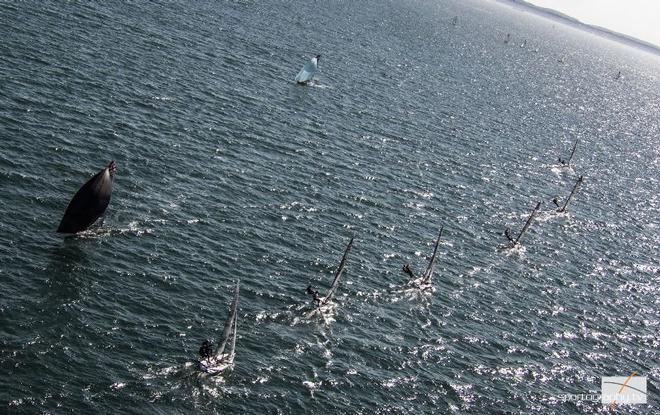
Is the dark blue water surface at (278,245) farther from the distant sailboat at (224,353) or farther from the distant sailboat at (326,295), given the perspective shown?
the distant sailboat at (326,295)

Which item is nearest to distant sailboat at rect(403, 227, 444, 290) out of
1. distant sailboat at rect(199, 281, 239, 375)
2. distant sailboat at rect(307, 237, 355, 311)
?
distant sailboat at rect(307, 237, 355, 311)

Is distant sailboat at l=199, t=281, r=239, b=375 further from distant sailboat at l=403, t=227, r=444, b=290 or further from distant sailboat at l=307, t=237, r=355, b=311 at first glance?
distant sailboat at l=403, t=227, r=444, b=290

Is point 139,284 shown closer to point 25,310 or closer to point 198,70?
point 25,310

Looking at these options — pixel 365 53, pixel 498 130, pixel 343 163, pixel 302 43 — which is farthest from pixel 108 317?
pixel 365 53

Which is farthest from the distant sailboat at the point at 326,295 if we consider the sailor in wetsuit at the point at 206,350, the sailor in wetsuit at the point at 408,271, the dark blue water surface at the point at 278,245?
the sailor in wetsuit at the point at 206,350

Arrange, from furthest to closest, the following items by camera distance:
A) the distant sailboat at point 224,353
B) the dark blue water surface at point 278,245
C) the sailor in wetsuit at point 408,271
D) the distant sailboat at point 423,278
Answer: the sailor in wetsuit at point 408,271
the distant sailboat at point 423,278
the dark blue water surface at point 278,245
the distant sailboat at point 224,353

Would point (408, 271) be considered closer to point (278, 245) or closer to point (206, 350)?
point (278, 245)
